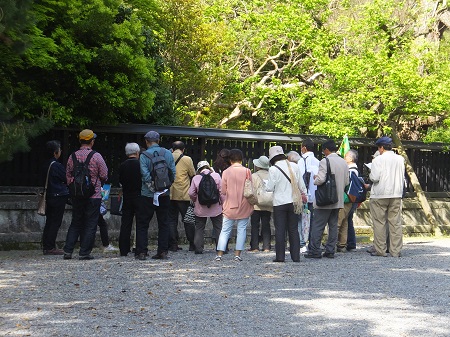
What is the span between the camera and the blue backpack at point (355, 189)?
1573cm

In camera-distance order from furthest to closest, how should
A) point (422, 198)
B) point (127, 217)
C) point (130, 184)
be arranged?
1. point (422, 198)
2. point (127, 217)
3. point (130, 184)

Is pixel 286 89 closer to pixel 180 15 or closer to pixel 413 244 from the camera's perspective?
pixel 180 15

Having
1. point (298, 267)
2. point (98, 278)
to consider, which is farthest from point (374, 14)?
point (98, 278)

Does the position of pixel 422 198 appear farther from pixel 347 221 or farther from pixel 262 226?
pixel 262 226

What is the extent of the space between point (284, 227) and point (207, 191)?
A: 185 cm

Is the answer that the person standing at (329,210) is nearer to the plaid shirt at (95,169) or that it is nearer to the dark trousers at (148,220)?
the dark trousers at (148,220)

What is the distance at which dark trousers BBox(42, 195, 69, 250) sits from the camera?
14656mm

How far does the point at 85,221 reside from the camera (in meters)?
13.7

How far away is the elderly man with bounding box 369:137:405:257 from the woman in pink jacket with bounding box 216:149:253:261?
242cm

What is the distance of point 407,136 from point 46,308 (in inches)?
781

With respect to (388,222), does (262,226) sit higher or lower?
lower

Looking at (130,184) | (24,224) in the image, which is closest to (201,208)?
(130,184)

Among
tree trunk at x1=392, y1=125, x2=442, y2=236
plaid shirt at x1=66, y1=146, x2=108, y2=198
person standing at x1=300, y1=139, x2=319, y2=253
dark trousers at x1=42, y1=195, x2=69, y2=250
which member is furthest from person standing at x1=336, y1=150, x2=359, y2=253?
tree trunk at x1=392, y1=125, x2=442, y2=236

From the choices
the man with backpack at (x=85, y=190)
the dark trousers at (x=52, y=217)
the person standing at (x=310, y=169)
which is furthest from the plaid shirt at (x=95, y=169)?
the person standing at (x=310, y=169)
